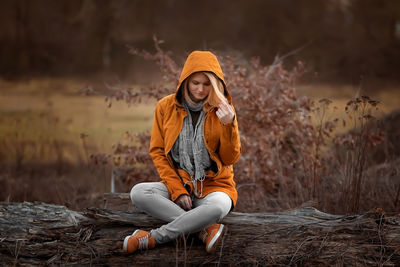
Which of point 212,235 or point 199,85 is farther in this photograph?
point 199,85

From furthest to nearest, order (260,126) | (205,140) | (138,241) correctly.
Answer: (260,126) < (205,140) < (138,241)

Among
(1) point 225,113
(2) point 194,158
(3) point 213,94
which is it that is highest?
(3) point 213,94

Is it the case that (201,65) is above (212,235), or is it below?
above

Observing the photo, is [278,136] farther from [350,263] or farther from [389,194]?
[350,263]

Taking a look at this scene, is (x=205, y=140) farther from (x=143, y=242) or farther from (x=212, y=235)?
(x=143, y=242)

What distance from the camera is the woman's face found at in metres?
3.31

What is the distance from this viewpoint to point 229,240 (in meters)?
3.27

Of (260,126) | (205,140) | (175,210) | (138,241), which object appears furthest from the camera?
(260,126)

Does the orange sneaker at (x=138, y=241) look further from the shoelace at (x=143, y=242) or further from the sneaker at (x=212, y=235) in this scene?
the sneaker at (x=212, y=235)

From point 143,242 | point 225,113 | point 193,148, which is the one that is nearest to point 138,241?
point 143,242

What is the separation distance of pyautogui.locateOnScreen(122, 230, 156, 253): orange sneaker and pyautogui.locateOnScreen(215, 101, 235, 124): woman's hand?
3.20ft

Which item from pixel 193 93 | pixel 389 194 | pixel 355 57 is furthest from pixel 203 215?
pixel 355 57

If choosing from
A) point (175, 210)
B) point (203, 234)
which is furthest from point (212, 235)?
point (175, 210)

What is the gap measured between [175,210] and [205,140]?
57cm
